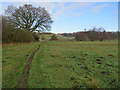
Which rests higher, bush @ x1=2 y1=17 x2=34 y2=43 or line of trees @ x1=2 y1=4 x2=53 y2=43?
line of trees @ x1=2 y1=4 x2=53 y2=43

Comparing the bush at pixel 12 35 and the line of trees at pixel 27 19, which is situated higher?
the line of trees at pixel 27 19

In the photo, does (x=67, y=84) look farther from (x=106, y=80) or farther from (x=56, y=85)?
(x=106, y=80)

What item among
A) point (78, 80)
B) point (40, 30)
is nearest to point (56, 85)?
point (78, 80)

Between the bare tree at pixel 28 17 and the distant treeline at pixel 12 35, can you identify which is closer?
the distant treeline at pixel 12 35

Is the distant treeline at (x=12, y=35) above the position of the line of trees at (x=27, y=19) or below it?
below

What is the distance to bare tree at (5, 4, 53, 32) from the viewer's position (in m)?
26.5

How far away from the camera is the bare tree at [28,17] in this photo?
26492 mm

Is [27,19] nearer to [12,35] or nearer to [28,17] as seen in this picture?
[28,17]

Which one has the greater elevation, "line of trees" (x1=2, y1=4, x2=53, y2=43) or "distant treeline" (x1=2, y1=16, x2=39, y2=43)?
"line of trees" (x1=2, y1=4, x2=53, y2=43)

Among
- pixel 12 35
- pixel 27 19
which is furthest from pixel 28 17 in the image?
pixel 12 35

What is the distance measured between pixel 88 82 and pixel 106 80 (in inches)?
41.7

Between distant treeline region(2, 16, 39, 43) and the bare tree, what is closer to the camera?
distant treeline region(2, 16, 39, 43)

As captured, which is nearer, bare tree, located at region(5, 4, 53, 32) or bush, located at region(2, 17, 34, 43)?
bush, located at region(2, 17, 34, 43)

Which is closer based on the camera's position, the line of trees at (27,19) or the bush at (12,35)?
the bush at (12,35)
